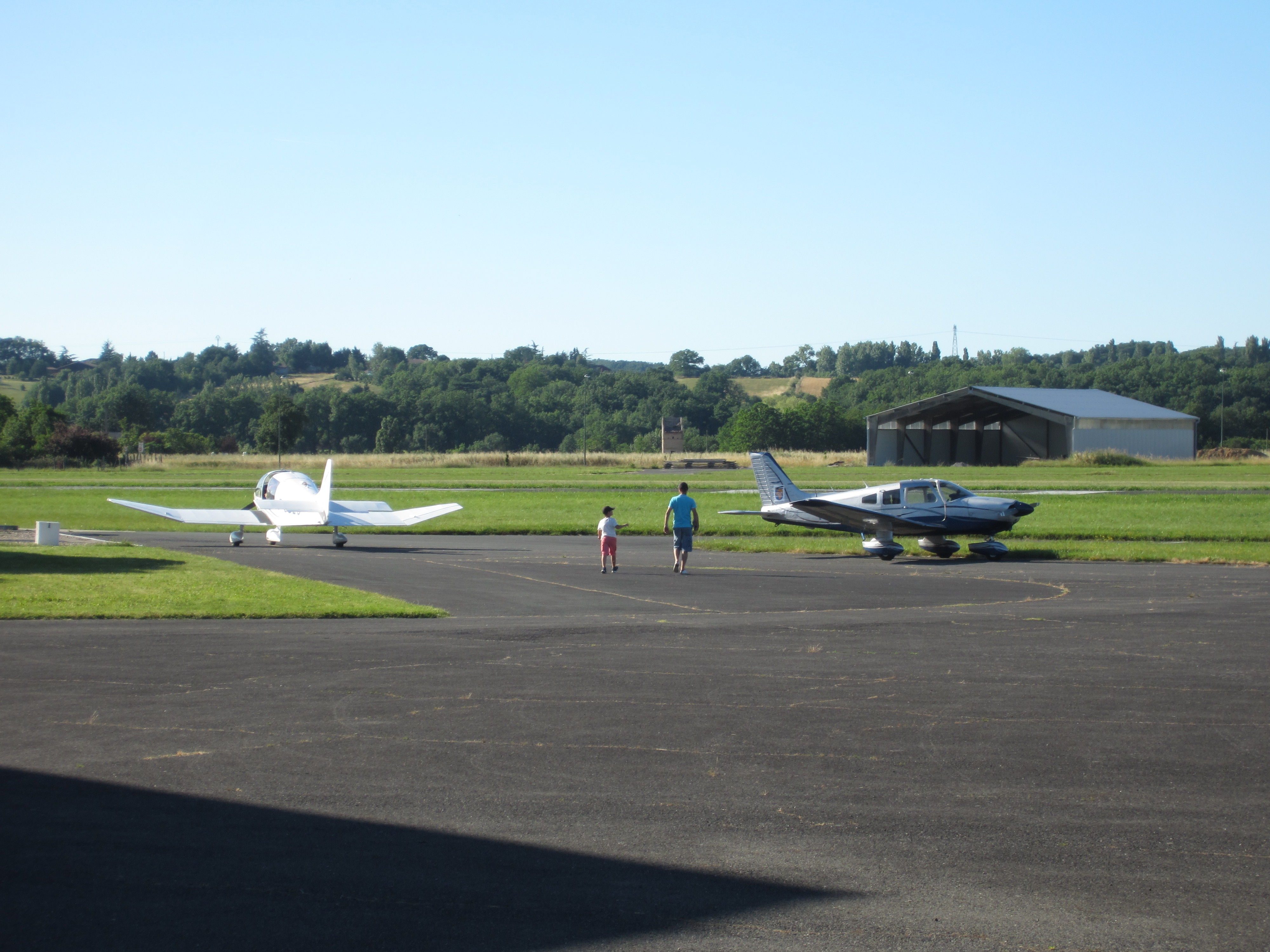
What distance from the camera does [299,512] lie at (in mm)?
30188

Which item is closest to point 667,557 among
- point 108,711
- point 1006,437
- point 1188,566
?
point 1188,566

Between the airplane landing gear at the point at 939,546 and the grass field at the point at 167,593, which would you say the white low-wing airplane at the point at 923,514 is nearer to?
the airplane landing gear at the point at 939,546

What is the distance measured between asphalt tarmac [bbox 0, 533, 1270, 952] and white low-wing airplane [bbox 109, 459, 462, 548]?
49.3ft

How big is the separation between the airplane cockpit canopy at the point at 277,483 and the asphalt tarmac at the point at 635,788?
627 inches

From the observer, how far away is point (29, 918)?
5.36 m

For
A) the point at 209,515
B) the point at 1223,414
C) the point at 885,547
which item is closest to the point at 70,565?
the point at 209,515

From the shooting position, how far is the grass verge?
2603 centimetres

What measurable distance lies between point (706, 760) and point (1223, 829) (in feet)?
11.4

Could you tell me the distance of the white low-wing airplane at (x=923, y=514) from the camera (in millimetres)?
26562

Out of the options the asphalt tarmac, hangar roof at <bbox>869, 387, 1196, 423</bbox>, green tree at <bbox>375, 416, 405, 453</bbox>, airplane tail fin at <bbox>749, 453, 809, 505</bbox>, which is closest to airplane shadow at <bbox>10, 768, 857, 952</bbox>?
the asphalt tarmac

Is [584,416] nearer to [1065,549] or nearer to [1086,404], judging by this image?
[1086,404]

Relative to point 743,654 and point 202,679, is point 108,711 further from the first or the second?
point 743,654

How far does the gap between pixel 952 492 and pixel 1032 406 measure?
226 ft

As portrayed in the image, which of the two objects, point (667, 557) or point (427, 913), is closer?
point (427, 913)
